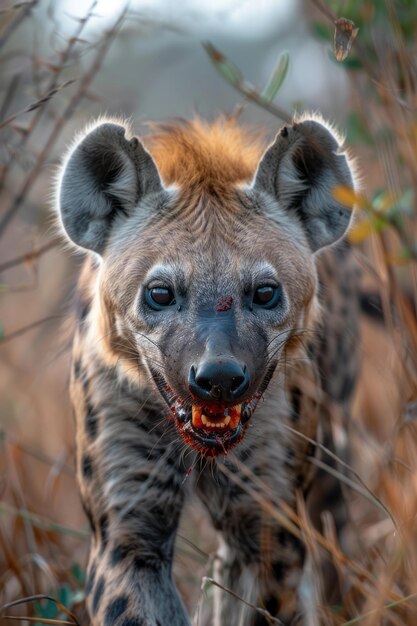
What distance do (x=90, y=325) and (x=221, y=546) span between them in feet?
2.41

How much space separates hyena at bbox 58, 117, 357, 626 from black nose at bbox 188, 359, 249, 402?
0.15 feet

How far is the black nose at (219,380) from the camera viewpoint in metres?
2.14

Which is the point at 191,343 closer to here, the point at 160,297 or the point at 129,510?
the point at 160,297

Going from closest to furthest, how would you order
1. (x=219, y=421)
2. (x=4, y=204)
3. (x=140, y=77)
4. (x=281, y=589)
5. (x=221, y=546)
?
(x=219, y=421) < (x=281, y=589) < (x=221, y=546) < (x=4, y=204) < (x=140, y=77)

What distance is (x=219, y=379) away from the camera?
2.14m

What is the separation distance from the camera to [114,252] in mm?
2584

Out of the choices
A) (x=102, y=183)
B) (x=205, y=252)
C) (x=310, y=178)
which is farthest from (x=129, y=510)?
(x=310, y=178)

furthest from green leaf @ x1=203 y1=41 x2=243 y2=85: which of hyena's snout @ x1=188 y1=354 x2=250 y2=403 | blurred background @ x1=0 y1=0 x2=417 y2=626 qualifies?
hyena's snout @ x1=188 y1=354 x2=250 y2=403

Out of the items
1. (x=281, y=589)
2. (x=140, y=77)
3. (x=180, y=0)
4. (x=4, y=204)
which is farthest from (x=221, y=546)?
(x=140, y=77)

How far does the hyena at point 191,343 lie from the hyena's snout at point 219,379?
0.04 metres

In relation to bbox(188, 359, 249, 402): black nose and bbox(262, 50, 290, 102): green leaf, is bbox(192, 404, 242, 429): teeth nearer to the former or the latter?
bbox(188, 359, 249, 402): black nose

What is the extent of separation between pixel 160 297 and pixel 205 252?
0.14 meters

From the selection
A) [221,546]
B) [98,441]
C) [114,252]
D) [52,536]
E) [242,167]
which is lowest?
[52,536]

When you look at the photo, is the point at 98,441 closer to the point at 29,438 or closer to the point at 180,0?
the point at 180,0
